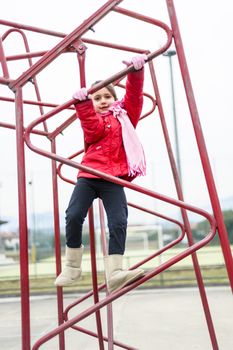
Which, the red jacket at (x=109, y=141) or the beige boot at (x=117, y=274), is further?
the red jacket at (x=109, y=141)

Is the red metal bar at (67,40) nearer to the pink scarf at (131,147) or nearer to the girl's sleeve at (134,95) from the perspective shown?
the girl's sleeve at (134,95)

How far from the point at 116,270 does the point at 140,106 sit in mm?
553

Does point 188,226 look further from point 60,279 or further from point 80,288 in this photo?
point 80,288

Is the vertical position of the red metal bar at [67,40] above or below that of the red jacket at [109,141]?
above

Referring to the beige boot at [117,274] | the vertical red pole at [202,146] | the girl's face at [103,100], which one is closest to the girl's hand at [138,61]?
the vertical red pole at [202,146]

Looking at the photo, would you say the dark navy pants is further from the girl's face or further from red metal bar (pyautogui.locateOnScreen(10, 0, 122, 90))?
red metal bar (pyautogui.locateOnScreen(10, 0, 122, 90))

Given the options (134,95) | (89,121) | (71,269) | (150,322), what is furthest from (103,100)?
(150,322)

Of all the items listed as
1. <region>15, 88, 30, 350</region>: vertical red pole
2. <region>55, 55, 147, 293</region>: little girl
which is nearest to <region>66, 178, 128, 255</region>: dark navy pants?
<region>55, 55, 147, 293</region>: little girl

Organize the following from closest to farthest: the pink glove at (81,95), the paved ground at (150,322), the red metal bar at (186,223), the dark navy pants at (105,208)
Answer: the pink glove at (81,95) → the dark navy pants at (105,208) → the red metal bar at (186,223) → the paved ground at (150,322)

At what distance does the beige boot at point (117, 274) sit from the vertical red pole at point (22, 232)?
0.81ft

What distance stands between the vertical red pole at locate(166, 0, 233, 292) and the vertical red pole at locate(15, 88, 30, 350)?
0.44 metres

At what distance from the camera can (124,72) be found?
1.22 meters

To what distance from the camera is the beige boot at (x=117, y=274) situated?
1308 mm

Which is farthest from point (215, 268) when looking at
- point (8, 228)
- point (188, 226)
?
point (188, 226)
